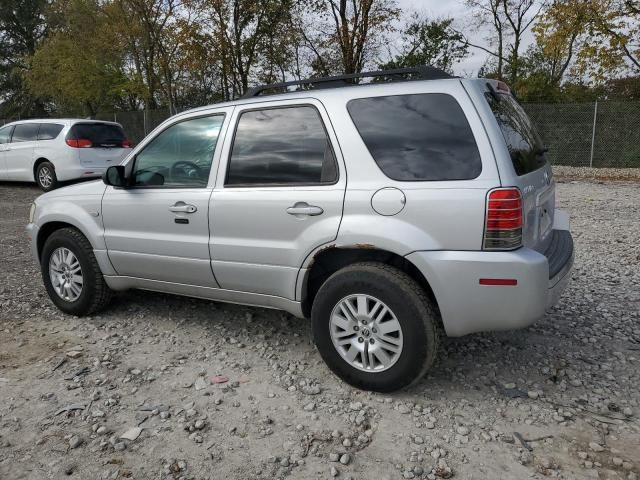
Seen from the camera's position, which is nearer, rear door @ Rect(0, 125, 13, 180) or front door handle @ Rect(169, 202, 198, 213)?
front door handle @ Rect(169, 202, 198, 213)

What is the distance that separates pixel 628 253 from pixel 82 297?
5882mm

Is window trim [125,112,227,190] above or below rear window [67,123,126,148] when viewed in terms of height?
below

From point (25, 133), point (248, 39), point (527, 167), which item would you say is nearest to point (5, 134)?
point (25, 133)

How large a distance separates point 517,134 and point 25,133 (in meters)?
11.8

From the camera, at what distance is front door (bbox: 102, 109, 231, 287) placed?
3693mm

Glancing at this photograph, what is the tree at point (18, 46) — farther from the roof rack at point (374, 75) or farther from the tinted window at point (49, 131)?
the roof rack at point (374, 75)

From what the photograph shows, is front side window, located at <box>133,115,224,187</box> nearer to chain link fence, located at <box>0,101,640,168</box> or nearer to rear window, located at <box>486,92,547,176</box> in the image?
rear window, located at <box>486,92,547,176</box>

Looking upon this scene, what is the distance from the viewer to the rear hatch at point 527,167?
2861mm

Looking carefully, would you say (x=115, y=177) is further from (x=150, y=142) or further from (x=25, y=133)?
(x=25, y=133)

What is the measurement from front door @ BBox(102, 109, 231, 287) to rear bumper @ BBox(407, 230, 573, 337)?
1.64 metres

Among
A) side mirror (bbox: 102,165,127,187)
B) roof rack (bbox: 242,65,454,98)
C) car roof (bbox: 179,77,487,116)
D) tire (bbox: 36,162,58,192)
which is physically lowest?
tire (bbox: 36,162,58,192)

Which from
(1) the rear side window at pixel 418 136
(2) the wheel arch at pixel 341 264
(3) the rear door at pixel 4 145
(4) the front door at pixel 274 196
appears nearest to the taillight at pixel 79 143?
(3) the rear door at pixel 4 145

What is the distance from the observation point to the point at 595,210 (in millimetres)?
8898

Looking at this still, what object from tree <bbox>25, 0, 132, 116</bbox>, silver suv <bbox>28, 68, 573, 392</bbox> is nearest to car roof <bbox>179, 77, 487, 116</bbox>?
silver suv <bbox>28, 68, 573, 392</bbox>
